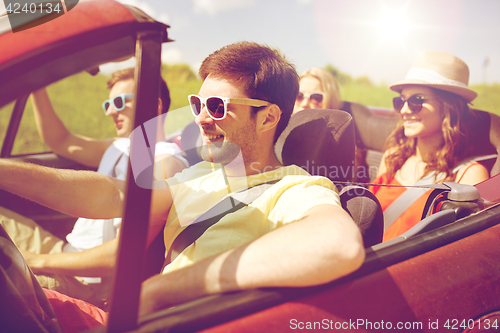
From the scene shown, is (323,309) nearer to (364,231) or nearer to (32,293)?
(364,231)

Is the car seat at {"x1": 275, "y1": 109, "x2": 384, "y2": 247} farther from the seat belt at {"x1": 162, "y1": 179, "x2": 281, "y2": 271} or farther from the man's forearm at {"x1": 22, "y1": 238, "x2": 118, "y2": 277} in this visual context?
the man's forearm at {"x1": 22, "y1": 238, "x2": 118, "y2": 277}

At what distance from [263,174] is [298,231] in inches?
25.5

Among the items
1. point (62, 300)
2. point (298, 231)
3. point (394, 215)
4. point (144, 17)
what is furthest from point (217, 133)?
point (394, 215)

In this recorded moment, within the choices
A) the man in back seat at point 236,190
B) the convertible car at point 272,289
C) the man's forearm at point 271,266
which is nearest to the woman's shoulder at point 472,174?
the convertible car at point 272,289

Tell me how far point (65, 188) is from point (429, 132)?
242 cm

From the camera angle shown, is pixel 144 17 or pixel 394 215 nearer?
pixel 144 17

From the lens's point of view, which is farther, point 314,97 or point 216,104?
point 314,97

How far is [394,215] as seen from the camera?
2.06 meters

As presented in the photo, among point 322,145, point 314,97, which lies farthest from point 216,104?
point 314,97

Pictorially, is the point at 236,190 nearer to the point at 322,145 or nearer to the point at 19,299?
the point at 322,145

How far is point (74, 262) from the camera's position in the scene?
5.80 ft

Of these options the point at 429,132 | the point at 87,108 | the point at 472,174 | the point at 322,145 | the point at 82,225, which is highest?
the point at 322,145

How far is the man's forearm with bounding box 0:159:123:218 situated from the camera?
1.22m

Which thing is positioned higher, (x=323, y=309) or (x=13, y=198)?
(x=323, y=309)
